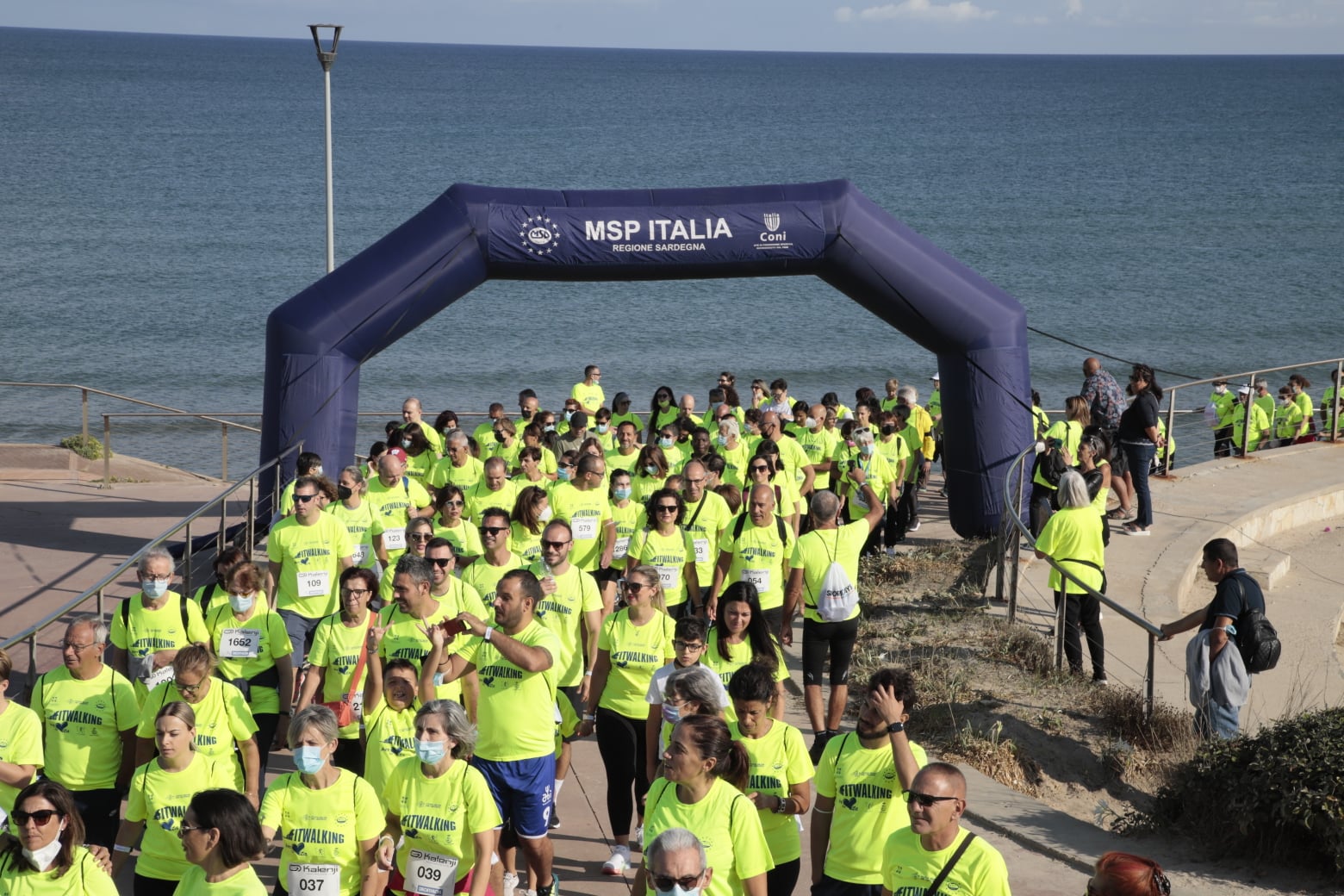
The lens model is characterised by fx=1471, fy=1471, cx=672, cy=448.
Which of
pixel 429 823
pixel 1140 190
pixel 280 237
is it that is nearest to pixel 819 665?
pixel 429 823

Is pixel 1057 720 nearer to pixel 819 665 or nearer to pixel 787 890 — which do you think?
pixel 819 665

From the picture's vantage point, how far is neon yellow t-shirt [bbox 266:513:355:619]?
9.23 m

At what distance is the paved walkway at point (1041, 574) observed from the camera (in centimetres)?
764

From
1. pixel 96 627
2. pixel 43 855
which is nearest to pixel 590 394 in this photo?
pixel 96 627

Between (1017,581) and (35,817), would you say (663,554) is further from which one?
(35,817)

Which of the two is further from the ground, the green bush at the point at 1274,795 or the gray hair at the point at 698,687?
the gray hair at the point at 698,687

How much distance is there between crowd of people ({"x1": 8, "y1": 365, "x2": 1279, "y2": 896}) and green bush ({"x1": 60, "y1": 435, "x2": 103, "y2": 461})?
10.2 m

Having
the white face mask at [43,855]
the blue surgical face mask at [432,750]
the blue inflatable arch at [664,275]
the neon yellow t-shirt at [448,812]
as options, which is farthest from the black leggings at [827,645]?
the blue inflatable arch at [664,275]

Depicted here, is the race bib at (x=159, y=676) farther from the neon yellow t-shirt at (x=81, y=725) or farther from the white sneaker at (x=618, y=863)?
the white sneaker at (x=618, y=863)

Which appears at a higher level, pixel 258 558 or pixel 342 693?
pixel 342 693

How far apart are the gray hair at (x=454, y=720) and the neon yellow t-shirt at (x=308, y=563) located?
360cm

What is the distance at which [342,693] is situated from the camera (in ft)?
24.7

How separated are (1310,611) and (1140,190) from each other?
70683mm

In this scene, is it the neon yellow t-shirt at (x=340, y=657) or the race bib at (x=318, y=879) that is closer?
the race bib at (x=318, y=879)
